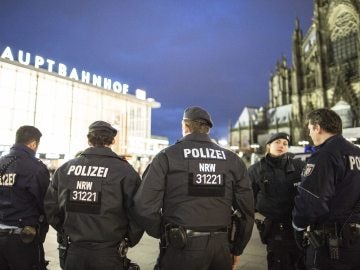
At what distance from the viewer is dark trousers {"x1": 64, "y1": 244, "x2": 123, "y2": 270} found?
305 centimetres

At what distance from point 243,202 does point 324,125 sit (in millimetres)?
1256

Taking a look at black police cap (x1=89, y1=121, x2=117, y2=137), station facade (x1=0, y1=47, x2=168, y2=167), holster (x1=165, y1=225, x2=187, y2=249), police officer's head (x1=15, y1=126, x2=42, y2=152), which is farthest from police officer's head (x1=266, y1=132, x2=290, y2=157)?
station facade (x1=0, y1=47, x2=168, y2=167)

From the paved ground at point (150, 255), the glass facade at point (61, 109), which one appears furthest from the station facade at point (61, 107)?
the paved ground at point (150, 255)

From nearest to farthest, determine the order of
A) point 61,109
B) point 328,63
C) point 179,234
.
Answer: point 179,234, point 61,109, point 328,63

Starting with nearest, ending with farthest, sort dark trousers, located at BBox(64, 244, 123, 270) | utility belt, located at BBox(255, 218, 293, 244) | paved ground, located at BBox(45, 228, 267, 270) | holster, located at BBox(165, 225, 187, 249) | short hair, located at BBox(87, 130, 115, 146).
A: holster, located at BBox(165, 225, 187, 249), dark trousers, located at BBox(64, 244, 123, 270), short hair, located at BBox(87, 130, 115, 146), utility belt, located at BBox(255, 218, 293, 244), paved ground, located at BBox(45, 228, 267, 270)

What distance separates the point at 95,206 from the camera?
10.5 feet

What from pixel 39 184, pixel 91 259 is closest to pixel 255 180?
pixel 91 259

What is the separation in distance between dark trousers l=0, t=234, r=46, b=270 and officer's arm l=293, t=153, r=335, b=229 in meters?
3.18

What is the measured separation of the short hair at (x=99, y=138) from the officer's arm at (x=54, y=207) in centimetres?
55

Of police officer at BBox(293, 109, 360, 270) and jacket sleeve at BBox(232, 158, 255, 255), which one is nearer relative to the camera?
police officer at BBox(293, 109, 360, 270)

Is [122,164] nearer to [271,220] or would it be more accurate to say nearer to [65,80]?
[271,220]

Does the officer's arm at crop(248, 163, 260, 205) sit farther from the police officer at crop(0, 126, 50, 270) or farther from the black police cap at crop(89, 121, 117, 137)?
the police officer at crop(0, 126, 50, 270)

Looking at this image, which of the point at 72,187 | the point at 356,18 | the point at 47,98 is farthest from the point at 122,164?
the point at 356,18

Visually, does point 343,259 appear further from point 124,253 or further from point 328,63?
point 328,63
